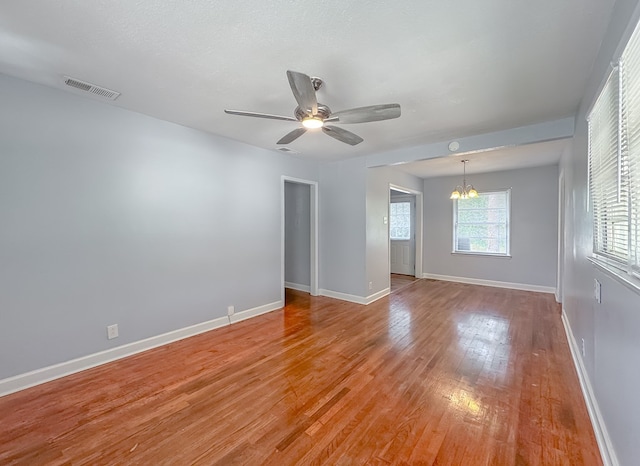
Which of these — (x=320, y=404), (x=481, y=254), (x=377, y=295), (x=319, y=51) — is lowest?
(x=320, y=404)

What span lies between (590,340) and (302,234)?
4437 mm

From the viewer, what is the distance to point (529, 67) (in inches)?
81.1

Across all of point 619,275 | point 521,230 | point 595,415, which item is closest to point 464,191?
point 521,230

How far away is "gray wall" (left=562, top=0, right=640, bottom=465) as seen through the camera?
4.08 ft

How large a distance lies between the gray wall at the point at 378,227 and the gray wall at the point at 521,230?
6.71ft

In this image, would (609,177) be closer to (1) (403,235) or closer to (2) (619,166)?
(2) (619,166)

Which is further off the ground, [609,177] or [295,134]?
[295,134]

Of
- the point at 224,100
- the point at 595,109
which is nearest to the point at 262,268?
the point at 224,100

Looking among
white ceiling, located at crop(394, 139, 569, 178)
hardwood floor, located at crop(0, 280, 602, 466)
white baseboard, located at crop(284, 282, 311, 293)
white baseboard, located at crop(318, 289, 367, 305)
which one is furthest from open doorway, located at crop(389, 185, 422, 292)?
hardwood floor, located at crop(0, 280, 602, 466)

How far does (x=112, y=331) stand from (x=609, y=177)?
4180 millimetres

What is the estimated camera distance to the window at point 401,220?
7.32 metres

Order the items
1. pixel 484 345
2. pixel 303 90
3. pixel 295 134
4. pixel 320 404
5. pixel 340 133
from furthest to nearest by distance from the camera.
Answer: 1. pixel 484 345
2. pixel 295 134
3. pixel 340 133
4. pixel 320 404
5. pixel 303 90

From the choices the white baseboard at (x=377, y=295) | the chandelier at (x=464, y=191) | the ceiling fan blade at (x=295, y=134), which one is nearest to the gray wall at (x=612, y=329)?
the ceiling fan blade at (x=295, y=134)

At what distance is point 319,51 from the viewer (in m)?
1.88
